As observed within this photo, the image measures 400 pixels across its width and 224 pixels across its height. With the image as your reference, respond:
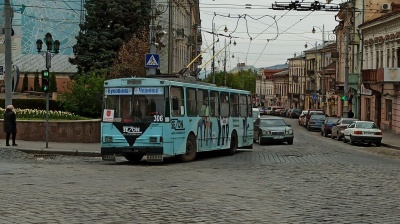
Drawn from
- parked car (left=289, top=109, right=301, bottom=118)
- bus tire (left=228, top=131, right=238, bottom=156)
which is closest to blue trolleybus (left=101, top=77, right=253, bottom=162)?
bus tire (left=228, top=131, right=238, bottom=156)

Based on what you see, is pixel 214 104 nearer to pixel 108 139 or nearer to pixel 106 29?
pixel 108 139

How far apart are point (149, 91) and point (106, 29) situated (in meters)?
32.7

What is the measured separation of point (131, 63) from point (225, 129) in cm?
1413

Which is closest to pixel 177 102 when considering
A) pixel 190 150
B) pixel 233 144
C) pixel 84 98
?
pixel 190 150

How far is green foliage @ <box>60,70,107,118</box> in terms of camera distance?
124 ft

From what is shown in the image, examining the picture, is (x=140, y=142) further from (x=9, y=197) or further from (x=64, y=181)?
(x=9, y=197)

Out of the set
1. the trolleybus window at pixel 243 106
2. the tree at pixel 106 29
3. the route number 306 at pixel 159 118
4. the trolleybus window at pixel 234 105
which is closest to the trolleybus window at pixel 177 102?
the route number 306 at pixel 159 118

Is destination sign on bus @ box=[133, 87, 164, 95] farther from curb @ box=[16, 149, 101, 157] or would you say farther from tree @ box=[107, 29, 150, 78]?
tree @ box=[107, 29, 150, 78]

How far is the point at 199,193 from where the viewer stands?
14672 millimetres

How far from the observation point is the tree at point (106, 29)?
177ft

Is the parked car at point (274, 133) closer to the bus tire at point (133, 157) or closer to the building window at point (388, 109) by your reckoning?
the bus tire at point (133, 157)

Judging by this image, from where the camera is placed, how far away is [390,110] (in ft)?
192

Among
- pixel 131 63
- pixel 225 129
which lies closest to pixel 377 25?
pixel 131 63

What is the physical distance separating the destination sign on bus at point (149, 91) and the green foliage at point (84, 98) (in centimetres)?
1444
